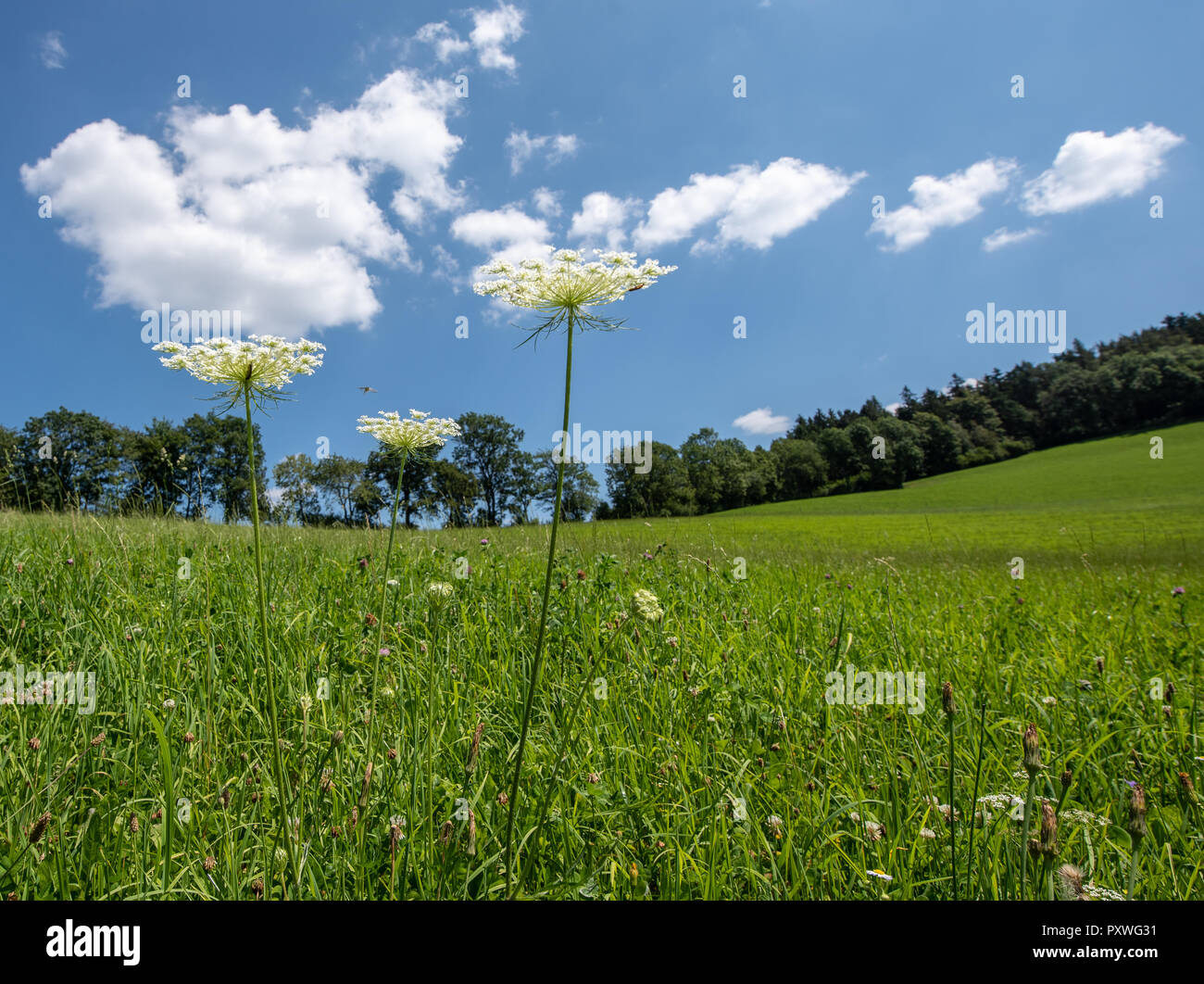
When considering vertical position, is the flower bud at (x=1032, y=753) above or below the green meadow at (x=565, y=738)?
above

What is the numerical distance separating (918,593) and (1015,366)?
146425mm

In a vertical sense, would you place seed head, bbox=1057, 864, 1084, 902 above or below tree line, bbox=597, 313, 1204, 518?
below

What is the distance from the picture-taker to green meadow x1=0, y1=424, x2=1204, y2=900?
196cm

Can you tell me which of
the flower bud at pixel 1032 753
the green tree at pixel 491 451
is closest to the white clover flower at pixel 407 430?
the flower bud at pixel 1032 753

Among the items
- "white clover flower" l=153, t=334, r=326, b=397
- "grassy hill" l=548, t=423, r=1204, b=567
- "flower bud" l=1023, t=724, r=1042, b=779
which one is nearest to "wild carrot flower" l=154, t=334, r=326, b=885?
→ "white clover flower" l=153, t=334, r=326, b=397

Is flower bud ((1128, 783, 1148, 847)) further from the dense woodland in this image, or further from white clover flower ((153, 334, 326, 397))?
the dense woodland

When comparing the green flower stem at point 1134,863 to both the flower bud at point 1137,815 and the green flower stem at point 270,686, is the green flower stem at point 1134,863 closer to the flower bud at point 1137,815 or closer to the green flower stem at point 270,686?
the flower bud at point 1137,815

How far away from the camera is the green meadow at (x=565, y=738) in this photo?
6.43ft

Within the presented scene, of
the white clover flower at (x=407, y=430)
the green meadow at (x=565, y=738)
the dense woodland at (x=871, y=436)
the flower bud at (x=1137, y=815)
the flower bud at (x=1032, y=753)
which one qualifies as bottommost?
the green meadow at (x=565, y=738)

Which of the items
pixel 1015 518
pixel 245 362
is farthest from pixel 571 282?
pixel 1015 518
